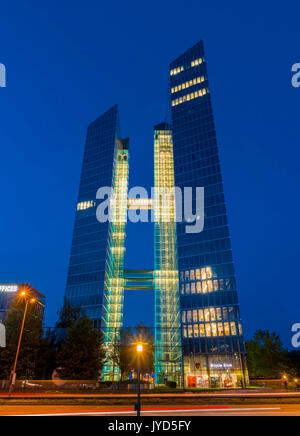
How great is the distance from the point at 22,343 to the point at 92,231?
5859 cm

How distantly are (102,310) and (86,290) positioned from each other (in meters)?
8.47

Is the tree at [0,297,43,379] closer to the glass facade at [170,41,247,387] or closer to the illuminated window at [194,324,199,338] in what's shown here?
the glass facade at [170,41,247,387]

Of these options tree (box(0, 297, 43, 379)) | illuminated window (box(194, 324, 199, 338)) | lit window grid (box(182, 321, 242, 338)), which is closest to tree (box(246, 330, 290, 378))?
lit window grid (box(182, 321, 242, 338))

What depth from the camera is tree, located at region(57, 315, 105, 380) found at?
45.8 metres

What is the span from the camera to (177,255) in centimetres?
9069

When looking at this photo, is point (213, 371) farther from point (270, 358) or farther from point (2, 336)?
point (2, 336)

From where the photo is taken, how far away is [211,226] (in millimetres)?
88500

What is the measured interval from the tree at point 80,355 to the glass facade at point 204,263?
34094 millimetres

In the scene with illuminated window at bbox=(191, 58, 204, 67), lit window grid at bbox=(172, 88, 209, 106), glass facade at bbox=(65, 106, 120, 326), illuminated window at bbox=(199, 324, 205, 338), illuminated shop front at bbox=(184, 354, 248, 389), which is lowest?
illuminated shop front at bbox=(184, 354, 248, 389)

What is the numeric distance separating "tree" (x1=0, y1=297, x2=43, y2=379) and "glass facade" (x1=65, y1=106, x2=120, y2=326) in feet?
127

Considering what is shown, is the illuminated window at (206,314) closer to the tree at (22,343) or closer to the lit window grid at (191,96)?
the tree at (22,343)

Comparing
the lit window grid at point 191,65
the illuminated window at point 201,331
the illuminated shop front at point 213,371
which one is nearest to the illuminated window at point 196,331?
the illuminated window at point 201,331

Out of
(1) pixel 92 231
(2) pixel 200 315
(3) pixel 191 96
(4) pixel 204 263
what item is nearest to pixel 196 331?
(2) pixel 200 315

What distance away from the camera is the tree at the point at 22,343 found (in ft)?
141
